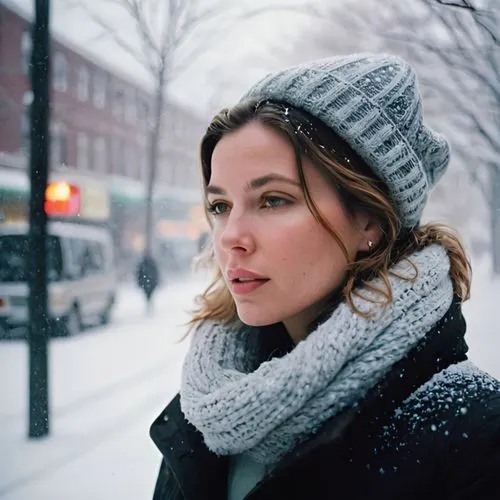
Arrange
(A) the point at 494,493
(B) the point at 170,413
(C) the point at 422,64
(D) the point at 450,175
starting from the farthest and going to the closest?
(D) the point at 450,175 → (C) the point at 422,64 → (B) the point at 170,413 → (A) the point at 494,493

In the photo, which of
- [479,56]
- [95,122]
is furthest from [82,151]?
[479,56]

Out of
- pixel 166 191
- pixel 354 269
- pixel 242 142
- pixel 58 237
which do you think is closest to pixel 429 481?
pixel 354 269

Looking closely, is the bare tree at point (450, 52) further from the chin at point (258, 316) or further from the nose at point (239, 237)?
the chin at point (258, 316)

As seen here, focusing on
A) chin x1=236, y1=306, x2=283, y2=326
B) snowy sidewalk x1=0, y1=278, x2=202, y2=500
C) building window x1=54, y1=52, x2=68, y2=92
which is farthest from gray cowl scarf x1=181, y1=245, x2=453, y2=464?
building window x1=54, y1=52, x2=68, y2=92

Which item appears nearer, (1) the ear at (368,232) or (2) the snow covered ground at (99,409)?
(1) the ear at (368,232)

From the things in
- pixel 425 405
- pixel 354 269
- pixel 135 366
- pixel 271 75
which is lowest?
pixel 135 366

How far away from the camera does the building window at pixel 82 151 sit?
18.6 metres

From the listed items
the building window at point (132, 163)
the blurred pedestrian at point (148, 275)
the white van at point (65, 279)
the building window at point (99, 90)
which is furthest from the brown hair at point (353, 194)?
the building window at point (132, 163)

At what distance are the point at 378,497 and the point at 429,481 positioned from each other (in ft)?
0.33

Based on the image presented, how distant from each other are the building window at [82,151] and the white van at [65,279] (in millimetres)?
8768

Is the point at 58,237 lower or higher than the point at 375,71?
lower

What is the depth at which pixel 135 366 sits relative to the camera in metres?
6.03

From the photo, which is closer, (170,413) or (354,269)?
(354,269)

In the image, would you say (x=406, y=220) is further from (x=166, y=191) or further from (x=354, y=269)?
(x=166, y=191)
